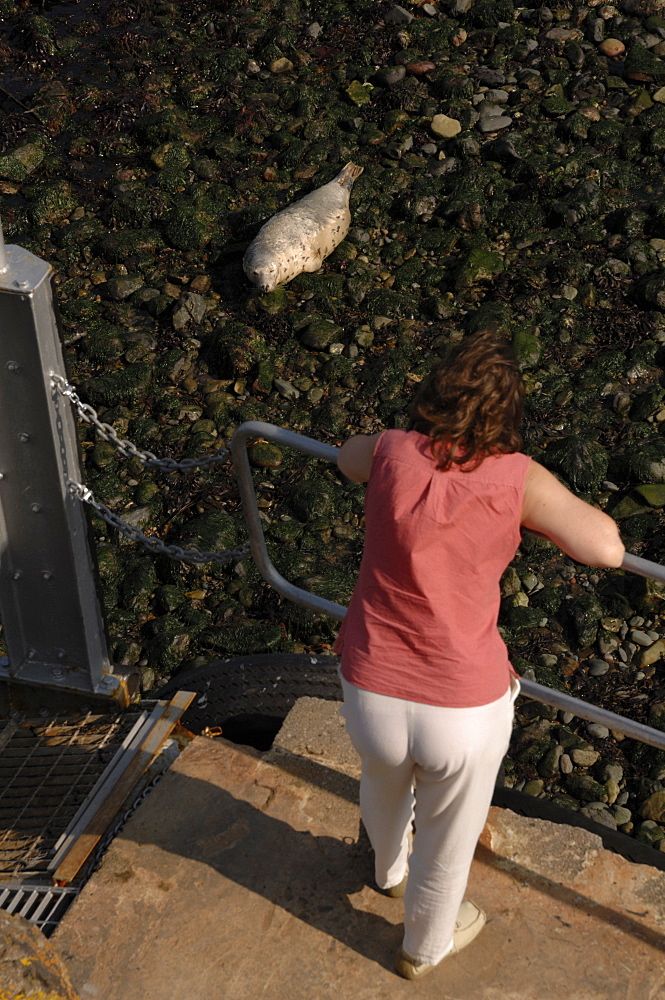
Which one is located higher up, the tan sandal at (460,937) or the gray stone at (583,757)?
the tan sandal at (460,937)

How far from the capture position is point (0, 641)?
671 centimetres

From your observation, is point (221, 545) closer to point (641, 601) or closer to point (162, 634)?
point (162, 634)

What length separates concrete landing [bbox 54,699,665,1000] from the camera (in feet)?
10.6

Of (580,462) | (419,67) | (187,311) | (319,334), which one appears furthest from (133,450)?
(419,67)

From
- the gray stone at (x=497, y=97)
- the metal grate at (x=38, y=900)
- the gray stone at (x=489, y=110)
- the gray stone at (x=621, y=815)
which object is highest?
the metal grate at (x=38, y=900)

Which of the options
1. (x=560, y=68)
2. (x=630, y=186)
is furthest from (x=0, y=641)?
(x=560, y=68)

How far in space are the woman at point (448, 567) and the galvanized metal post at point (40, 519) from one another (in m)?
1.41

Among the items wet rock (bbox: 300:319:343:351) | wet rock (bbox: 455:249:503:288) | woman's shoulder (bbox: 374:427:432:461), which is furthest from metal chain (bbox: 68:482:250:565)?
wet rock (bbox: 455:249:503:288)

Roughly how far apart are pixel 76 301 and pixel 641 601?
5.28 metres

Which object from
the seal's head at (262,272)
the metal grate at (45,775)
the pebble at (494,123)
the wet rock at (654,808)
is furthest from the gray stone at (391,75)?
the metal grate at (45,775)

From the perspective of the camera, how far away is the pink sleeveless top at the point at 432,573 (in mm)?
2639

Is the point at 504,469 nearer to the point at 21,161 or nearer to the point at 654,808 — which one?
the point at 654,808

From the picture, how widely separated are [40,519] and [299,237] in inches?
217

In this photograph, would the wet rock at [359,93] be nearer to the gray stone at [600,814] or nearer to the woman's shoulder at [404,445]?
the gray stone at [600,814]
